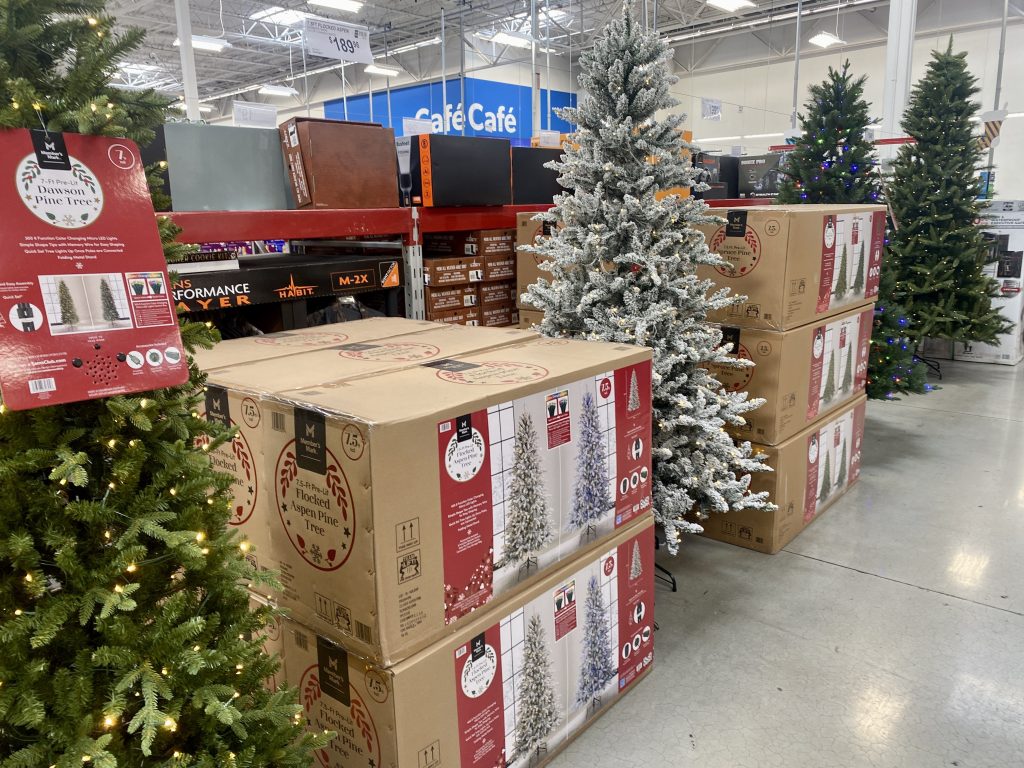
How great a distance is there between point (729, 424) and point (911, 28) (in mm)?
5429

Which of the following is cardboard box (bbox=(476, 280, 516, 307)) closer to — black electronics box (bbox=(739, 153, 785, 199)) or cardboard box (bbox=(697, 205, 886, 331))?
cardboard box (bbox=(697, 205, 886, 331))

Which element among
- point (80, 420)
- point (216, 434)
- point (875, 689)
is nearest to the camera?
point (80, 420)

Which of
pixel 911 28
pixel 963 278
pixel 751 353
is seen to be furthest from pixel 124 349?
pixel 911 28

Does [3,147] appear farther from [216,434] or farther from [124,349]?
[216,434]

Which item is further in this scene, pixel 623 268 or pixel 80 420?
pixel 623 268

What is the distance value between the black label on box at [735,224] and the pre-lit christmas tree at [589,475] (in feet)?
5.10

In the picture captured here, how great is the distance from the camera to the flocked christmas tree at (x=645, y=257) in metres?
2.60

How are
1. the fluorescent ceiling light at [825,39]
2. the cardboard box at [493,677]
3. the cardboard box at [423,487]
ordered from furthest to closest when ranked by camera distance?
the fluorescent ceiling light at [825,39] → the cardboard box at [493,677] → the cardboard box at [423,487]

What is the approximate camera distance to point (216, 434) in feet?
4.18

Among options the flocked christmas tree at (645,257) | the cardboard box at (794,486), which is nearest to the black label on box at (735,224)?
the flocked christmas tree at (645,257)

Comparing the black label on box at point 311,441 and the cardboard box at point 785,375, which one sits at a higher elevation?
the black label on box at point 311,441

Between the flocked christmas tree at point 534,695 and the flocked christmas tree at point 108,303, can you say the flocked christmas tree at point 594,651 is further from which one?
the flocked christmas tree at point 108,303

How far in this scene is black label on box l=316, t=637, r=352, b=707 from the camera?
156 cm

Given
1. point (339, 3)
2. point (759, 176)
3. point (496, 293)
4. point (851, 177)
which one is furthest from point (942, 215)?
point (339, 3)
